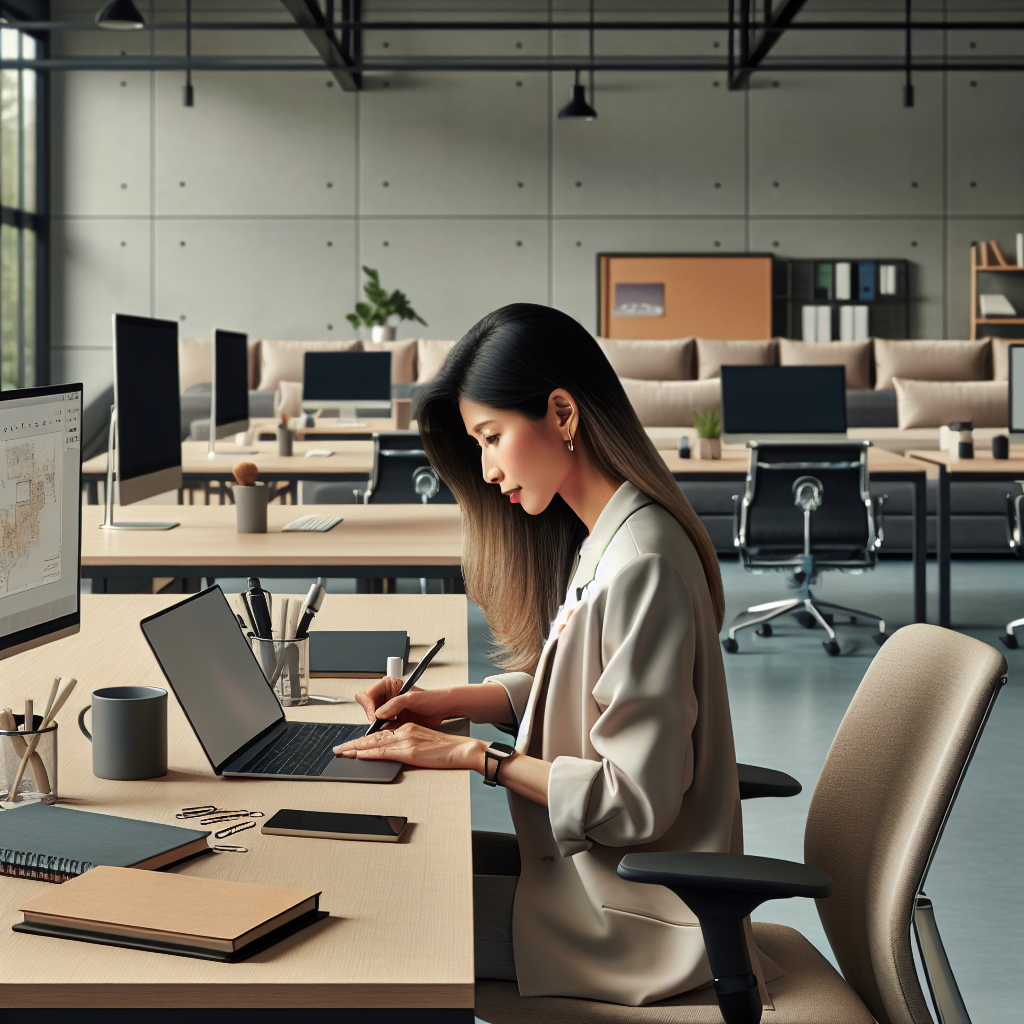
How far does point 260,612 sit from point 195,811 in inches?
17.9

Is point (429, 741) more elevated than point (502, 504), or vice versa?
point (502, 504)

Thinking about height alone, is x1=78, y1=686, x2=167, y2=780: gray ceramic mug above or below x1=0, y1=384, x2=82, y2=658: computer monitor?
below

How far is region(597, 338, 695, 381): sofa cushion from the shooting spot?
846 cm

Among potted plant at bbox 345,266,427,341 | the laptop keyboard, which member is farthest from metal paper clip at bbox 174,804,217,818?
potted plant at bbox 345,266,427,341

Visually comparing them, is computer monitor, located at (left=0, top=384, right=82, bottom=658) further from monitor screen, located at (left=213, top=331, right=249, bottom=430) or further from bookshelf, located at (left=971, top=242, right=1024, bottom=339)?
bookshelf, located at (left=971, top=242, right=1024, bottom=339)

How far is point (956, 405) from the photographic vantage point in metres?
7.64

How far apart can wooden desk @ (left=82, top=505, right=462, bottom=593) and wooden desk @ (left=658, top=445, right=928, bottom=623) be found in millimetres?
1833

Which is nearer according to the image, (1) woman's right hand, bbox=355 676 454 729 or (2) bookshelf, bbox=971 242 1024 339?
(1) woman's right hand, bbox=355 676 454 729

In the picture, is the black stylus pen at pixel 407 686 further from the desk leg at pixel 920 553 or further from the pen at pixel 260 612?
the desk leg at pixel 920 553

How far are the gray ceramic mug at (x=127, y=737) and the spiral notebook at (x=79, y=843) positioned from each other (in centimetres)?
14

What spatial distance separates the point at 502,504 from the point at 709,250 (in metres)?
8.84

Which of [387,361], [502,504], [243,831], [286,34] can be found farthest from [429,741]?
[286,34]

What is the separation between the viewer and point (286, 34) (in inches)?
395

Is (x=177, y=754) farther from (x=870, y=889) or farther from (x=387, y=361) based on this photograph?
(x=387, y=361)
